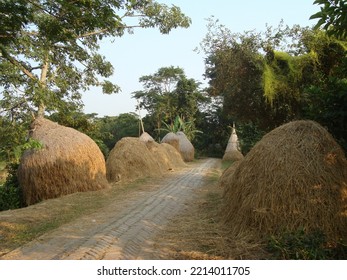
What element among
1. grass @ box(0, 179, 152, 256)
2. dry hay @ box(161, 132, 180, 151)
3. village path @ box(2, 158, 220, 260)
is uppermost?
dry hay @ box(161, 132, 180, 151)

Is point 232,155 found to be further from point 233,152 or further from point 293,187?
point 293,187

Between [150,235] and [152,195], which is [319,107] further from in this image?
[152,195]

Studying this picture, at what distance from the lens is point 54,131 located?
11016mm

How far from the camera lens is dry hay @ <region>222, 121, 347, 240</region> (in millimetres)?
4844

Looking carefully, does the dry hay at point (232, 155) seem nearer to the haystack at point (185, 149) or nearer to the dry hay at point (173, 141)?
the haystack at point (185, 149)

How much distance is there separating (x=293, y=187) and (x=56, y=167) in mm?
7186

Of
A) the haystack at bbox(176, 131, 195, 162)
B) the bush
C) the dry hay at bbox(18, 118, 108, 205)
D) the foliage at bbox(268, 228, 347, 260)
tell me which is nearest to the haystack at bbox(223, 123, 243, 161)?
the haystack at bbox(176, 131, 195, 162)

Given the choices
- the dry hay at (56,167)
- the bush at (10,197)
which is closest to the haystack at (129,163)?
the dry hay at (56,167)

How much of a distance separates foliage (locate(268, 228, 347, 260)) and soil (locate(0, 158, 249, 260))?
603mm

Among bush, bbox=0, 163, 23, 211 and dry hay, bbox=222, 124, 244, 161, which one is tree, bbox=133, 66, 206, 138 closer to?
dry hay, bbox=222, 124, 244, 161

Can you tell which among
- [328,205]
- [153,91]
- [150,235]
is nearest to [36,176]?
[150,235]

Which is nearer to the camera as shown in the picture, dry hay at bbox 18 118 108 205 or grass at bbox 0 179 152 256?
grass at bbox 0 179 152 256

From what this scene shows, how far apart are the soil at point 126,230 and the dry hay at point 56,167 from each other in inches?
48.2

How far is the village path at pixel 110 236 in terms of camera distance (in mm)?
4641
